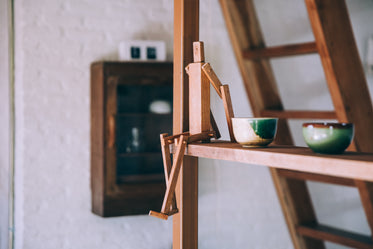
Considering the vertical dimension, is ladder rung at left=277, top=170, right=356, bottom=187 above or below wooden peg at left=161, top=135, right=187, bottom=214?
below

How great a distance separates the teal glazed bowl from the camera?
0.75 m

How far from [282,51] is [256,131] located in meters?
1.20

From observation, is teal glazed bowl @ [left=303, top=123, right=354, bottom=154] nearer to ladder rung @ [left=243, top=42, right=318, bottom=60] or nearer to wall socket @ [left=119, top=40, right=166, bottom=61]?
ladder rung @ [left=243, top=42, right=318, bottom=60]

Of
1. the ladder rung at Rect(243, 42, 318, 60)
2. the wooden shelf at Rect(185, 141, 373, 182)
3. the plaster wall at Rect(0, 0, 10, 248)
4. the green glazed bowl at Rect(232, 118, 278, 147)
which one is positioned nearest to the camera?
the wooden shelf at Rect(185, 141, 373, 182)

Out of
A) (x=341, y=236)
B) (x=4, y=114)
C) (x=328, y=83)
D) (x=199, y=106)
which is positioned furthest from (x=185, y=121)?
(x=4, y=114)

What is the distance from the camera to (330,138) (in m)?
0.75

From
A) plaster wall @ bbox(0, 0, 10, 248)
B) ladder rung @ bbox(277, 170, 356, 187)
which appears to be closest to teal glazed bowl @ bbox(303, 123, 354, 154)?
ladder rung @ bbox(277, 170, 356, 187)

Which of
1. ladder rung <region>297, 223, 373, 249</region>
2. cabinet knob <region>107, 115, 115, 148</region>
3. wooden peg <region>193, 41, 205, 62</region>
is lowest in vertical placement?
ladder rung <region>297, 223, 373, 249</region>

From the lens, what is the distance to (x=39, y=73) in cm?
239

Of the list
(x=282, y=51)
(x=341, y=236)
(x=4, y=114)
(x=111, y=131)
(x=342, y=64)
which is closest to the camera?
(x=342, y=64)

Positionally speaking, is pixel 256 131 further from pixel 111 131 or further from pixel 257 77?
pixel 257 77

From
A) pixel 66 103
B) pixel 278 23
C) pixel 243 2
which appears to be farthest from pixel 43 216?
pixel 278 23

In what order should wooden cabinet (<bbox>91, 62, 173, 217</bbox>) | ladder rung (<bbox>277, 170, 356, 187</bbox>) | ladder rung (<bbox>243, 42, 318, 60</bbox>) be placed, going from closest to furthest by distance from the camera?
ladder rung (<bbox>243, 42, 318, 60</bbox>) → ladder rung (<bbox>277, 170, 356, 187</bbox>) → wooden cabinet (<bbox>91, 62, 173, 217</bbox>)

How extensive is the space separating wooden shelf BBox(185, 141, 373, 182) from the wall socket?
1511mm
